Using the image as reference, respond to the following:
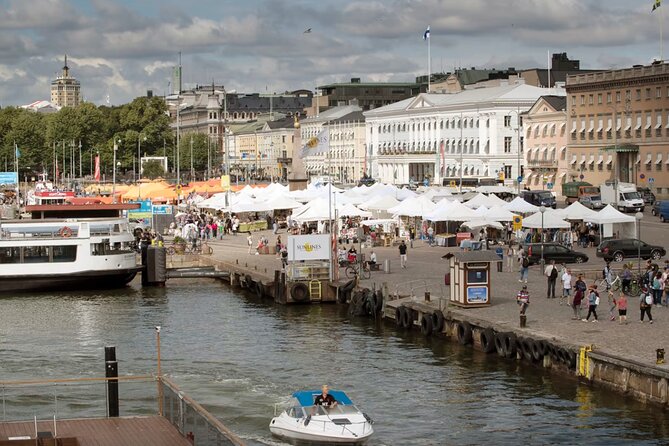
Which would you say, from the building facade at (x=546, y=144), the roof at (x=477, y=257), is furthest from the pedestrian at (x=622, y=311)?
the building facade at (x=546, y=144)

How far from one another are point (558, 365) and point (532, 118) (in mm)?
112095

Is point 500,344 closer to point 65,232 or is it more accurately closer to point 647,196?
point 65,232

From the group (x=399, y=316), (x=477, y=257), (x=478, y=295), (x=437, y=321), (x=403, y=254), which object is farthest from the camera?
(x=403, y=254)

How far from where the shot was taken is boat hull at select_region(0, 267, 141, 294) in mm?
66188

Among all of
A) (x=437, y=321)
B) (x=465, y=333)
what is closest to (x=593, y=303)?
(x=465, y=333)

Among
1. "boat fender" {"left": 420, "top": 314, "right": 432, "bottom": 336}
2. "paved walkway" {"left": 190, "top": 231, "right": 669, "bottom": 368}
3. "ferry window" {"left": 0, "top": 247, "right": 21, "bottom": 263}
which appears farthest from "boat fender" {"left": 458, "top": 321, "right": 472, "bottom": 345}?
"ferry window" {"left": 0, "top": 247, "right": 21, "bottom": 263}

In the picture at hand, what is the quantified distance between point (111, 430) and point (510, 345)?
57.5 ft

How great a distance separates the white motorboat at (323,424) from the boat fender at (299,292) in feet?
86.9

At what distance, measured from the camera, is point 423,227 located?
83.6 meters

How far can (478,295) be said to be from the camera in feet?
162

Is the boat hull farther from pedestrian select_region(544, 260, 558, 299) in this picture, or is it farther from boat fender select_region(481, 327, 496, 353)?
boat fender select_region(481, 327, 496, 353)

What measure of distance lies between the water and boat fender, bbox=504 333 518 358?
0.99 ft

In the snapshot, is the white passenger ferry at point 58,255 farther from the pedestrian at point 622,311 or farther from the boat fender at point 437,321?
the pedestrian at point 622,311

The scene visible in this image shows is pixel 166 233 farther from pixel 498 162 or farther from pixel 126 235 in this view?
pixel 498 162
